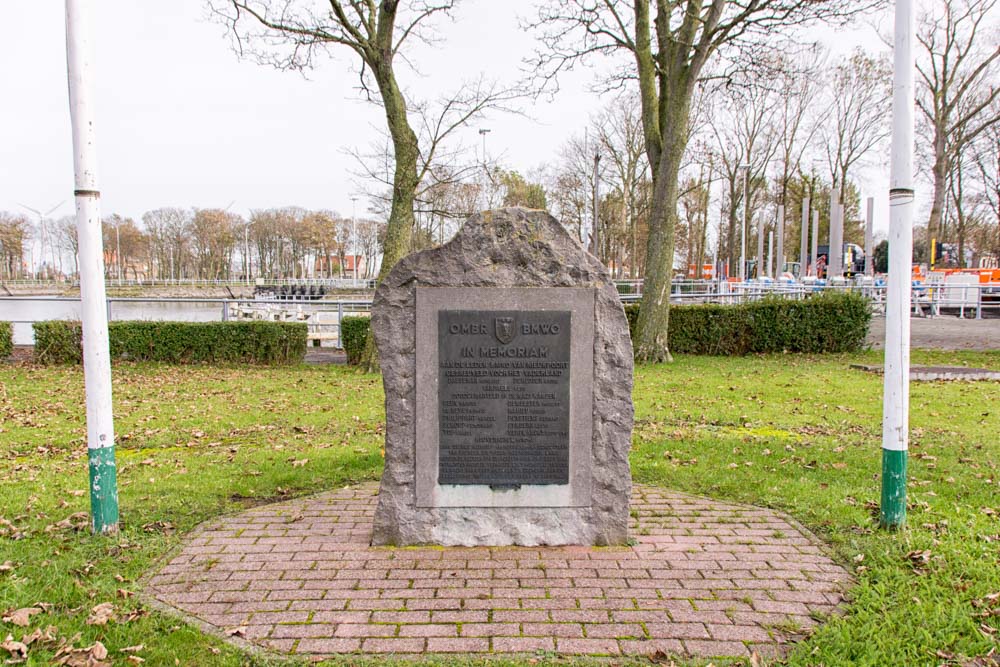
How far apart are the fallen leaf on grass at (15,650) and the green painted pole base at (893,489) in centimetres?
520

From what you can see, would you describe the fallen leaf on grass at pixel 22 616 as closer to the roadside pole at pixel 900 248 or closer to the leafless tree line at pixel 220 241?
the roadside pole at pixel 900 248

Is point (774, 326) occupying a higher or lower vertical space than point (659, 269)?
lower

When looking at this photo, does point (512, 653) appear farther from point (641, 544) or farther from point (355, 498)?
point (355, 498)

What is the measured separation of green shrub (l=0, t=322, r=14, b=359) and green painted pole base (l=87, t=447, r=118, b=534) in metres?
14.2

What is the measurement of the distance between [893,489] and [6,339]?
18.3 metres

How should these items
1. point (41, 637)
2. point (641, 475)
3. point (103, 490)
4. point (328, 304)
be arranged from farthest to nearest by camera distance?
point (328, 304) → point (641, 475) → point (103, 490) → point (41, 637)

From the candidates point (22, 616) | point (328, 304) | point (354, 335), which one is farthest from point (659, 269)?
point (22, 616)

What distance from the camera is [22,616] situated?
12.0ft

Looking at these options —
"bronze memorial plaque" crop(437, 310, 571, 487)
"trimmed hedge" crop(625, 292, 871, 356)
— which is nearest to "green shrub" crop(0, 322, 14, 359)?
"trimmed hedge" crop(625, 292, 871, 356)

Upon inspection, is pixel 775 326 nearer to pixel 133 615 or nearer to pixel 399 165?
pixel 399 165

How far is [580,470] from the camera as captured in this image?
190 inches

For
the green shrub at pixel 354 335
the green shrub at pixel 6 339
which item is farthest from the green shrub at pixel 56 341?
the green shrub at pixel 354 335

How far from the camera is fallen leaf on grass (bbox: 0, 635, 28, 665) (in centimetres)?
332

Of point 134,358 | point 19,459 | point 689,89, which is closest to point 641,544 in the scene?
point 19,459
